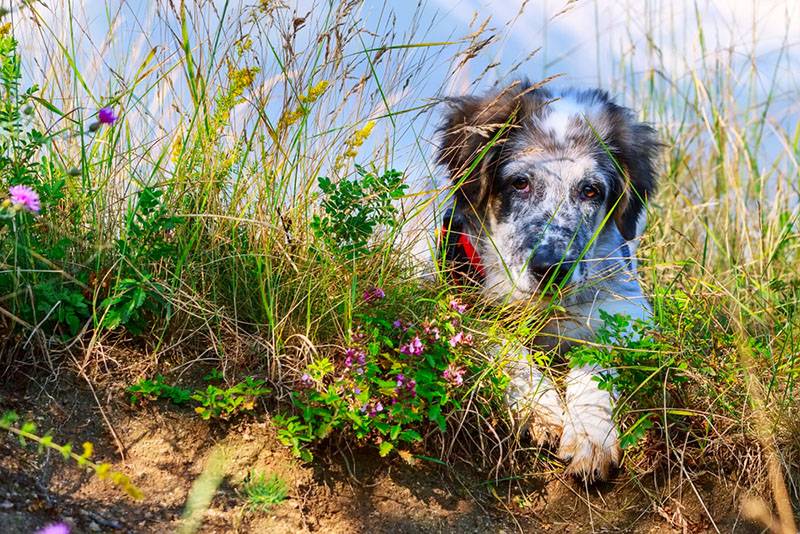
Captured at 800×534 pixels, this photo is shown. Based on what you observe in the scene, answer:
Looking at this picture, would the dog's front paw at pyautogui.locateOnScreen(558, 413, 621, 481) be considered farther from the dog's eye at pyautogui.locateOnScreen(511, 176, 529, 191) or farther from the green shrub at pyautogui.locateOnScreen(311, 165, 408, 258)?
the dog's eye at pyautogui.locateOnScreen(511, 176, 529, 191)

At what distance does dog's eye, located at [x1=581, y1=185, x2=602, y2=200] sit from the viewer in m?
3.34

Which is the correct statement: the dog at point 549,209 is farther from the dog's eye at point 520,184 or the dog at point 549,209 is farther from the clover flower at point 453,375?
the clover flower at point 453,375

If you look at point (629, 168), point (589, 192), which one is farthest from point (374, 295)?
point (629, 168)

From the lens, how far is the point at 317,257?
2.80m

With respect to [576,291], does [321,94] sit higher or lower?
higher

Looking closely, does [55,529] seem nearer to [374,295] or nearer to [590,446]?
[374,295]

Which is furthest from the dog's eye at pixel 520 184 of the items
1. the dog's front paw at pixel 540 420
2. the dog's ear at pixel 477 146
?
the dog's front paw at pixel 540 420

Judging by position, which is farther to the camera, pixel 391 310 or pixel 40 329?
pixel 391 310

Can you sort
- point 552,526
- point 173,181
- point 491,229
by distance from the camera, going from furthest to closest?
point 491,229 < point 173,181 < point 552,526

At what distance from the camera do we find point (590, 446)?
263 cm

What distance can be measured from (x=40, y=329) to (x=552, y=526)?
167 cm

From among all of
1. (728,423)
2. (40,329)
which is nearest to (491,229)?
(728,423)

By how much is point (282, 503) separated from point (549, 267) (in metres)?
1.26

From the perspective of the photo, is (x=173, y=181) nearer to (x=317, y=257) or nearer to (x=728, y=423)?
(x=317, y=257)
